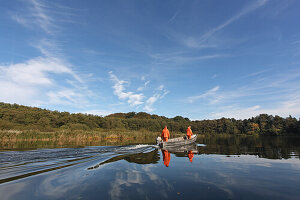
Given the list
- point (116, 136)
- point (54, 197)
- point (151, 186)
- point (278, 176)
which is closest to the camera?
point (54, 197)

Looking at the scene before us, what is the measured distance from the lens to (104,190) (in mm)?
4426

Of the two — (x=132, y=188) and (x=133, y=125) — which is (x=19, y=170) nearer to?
(x=132, y=188)

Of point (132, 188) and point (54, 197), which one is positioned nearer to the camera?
point (54, 197)

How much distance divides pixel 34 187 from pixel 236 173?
675 cm

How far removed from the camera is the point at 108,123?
6638 centimetres

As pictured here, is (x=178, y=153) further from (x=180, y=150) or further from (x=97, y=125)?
(x=97, y=125)

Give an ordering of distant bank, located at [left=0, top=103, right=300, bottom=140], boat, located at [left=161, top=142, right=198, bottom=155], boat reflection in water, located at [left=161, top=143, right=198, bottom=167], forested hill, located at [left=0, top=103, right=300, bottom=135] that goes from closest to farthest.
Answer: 1. boat reflection in water, located at [left=161, top=143, right=198, bottom=167]
2. boat, located at [left=161, top=142, right=198, bottom=155]
3. distant bank, located at [left=0, top=103, right=300, bottom=140]
4. forested hill, located at [left=0, top=103, right=300, bottom=135]

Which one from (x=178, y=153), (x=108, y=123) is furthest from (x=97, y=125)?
(x=178, y=153)

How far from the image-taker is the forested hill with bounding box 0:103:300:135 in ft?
165

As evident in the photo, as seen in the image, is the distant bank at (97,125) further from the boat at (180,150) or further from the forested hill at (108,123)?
the boat at (180,150)

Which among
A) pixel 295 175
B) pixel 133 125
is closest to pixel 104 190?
pixel 295 175

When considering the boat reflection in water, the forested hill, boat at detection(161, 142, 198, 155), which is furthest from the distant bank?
the boat reflection in water

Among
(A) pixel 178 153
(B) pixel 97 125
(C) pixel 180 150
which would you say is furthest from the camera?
(B) pixel 97 125

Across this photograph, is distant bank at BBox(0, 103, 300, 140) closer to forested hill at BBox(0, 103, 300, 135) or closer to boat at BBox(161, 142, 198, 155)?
forested hill at BBox(0, 103, 300, 135)
